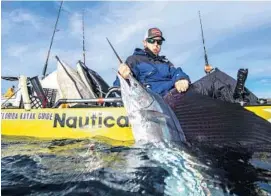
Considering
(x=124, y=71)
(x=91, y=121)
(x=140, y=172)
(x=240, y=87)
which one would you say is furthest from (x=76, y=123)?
(x=140, y=172)

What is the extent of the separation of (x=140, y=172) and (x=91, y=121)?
9.77 feet

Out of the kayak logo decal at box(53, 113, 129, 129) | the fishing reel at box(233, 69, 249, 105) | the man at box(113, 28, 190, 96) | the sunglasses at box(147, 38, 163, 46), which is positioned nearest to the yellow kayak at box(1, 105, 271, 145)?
the kayak logo decal at box(53, 113, 129, 129)

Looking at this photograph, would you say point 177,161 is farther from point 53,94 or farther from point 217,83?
point 53,94

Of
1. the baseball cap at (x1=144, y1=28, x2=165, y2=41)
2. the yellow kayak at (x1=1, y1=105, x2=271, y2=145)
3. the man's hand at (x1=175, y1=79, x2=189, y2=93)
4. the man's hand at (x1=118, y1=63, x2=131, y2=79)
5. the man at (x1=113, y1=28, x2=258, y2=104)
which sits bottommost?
the yellow kayak at (x1=1, y1=105, x2=271, y2=145)

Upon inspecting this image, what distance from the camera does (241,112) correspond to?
4.29 meters

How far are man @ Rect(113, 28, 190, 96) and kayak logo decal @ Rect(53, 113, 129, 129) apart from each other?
77 cm

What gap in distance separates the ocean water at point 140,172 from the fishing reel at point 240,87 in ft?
5.78

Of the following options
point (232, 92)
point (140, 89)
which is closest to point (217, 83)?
Answer: point (232, 92)

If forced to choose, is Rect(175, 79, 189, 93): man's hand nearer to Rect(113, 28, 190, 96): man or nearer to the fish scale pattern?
the fish scale pattern

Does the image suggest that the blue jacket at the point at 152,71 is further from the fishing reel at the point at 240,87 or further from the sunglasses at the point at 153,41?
the fishing reel at the point at 240,87

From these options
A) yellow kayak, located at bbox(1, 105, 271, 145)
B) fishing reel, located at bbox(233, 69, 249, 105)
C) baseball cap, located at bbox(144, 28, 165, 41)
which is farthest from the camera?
baseball cap, located at bbox(144, 28, 165, 41)

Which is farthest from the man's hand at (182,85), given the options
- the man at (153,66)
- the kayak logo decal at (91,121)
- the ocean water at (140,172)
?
the kayak logo decal at (91,121)

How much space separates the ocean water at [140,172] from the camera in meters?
2.47

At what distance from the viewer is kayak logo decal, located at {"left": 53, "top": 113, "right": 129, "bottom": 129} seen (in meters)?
5.63
